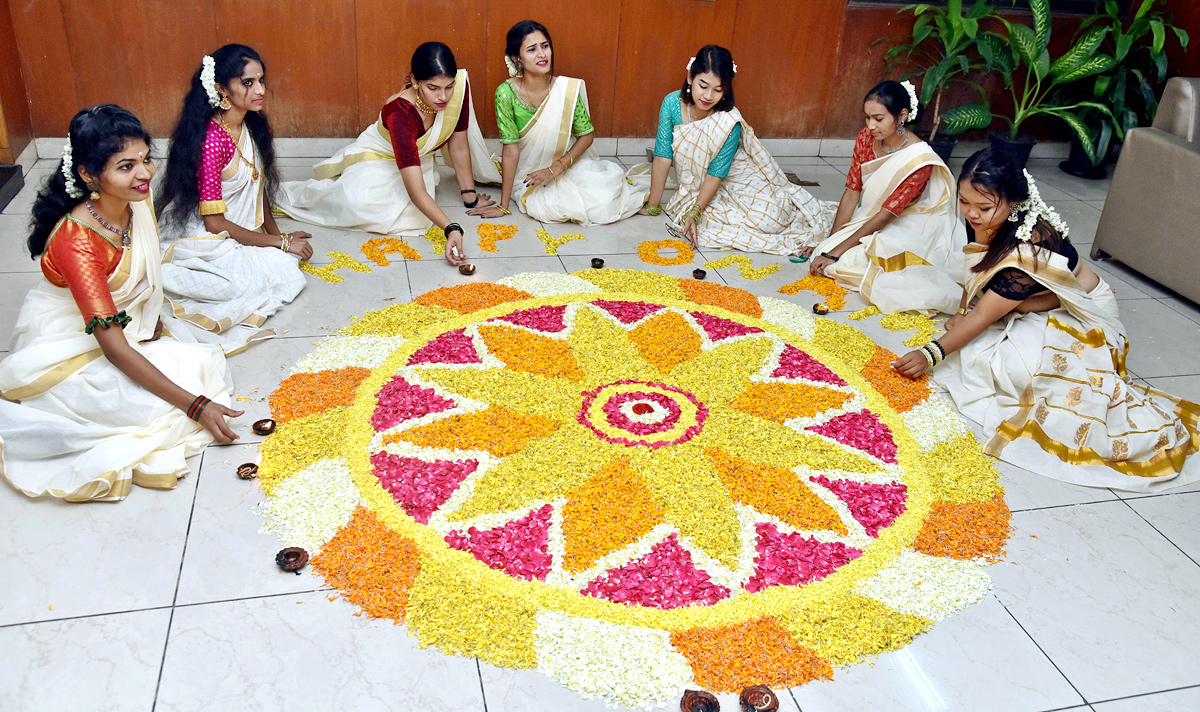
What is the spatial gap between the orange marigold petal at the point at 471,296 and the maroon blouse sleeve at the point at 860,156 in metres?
1.79

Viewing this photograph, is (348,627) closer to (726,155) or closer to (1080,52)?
(726,155)

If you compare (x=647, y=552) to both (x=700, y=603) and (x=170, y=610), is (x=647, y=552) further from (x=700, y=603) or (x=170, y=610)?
(x=170, y=610)

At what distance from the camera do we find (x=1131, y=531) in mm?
2721

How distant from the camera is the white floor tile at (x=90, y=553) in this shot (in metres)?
2.19

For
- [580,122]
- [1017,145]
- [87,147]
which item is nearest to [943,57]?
[1017,145]

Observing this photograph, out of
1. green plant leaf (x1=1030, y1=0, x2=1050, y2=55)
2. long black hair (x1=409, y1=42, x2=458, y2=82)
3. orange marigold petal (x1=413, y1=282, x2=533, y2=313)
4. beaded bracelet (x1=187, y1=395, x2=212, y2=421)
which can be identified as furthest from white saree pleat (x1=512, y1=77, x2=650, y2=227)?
green plant leaf (x1=1030, y1=0, x2=1050, y2=55)

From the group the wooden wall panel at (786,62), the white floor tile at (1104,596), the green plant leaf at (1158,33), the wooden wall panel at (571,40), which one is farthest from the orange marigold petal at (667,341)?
the green plant leaf at (1158,33)

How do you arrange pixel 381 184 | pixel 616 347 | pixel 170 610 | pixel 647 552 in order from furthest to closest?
pixel 381 184, pixel 616 347, pixel 647 552, pixel 170 610

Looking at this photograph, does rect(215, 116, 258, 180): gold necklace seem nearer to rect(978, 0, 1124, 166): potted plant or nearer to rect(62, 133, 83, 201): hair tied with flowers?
rect(62, 133, 83, 201): hair tied with flowers

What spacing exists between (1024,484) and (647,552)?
4.54 feet

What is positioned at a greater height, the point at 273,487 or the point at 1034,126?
the point at 1034,126

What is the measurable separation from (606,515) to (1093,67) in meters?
4.83

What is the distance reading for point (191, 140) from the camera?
3459 mm

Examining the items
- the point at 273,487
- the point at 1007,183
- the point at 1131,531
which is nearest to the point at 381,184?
the point at 273,487
